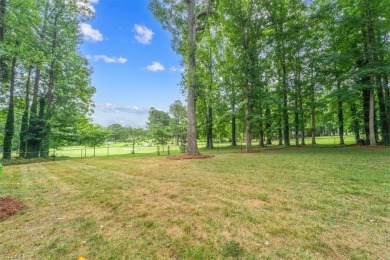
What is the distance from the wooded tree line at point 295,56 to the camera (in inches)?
547

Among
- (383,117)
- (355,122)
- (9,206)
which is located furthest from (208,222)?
(355,122)

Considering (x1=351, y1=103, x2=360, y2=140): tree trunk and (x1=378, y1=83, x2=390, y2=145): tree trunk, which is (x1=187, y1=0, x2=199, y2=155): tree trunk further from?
(x1=351, y1=103, x2=360, y2=140): tree trunk

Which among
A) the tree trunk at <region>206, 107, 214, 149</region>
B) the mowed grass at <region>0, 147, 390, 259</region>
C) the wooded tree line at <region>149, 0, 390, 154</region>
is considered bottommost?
the mowed grass at <region>0, 147, 390, 259</region>

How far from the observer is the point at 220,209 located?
3598mm

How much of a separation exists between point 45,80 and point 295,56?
2363 cm

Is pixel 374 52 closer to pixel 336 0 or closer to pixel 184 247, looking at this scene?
pixel 336 0

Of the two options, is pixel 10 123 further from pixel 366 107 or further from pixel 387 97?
pixel 387 97

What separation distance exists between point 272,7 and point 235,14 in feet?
11.3

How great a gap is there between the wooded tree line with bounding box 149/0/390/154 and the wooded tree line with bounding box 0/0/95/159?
26.3 feet

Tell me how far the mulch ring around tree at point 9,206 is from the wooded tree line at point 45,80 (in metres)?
11.7

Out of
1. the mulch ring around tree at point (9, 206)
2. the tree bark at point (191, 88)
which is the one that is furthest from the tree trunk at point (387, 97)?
the mulch ring around tree at point (9, 206)

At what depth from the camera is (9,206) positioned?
13.1 feet

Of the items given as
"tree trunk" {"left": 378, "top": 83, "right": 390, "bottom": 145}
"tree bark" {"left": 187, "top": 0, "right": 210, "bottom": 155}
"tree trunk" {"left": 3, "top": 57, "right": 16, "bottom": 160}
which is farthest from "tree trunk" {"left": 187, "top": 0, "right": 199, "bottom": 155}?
"tree trunk" {"left": 378, "top": 83, "right": 390, "bottom": 145}

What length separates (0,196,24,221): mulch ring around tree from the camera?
12.0 ft
